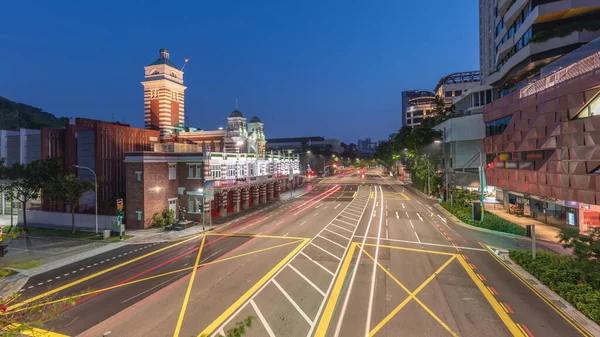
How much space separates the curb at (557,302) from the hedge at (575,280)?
23 centimetres

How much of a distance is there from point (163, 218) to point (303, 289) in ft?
79.5

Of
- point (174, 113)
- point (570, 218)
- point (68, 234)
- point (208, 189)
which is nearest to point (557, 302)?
point (570, 218)

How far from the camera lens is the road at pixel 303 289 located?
44.4 ft

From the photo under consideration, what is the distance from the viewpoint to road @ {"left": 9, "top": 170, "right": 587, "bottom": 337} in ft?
44.4

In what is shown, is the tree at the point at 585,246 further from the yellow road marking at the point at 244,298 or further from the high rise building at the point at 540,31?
the high rise building at the point at 540,31

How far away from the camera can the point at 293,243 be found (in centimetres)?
2697

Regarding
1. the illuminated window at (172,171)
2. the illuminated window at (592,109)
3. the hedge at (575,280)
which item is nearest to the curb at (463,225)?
the hedge at (575,280)

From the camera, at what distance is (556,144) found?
2636cm

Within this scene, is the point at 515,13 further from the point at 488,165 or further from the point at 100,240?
the point at 100,240

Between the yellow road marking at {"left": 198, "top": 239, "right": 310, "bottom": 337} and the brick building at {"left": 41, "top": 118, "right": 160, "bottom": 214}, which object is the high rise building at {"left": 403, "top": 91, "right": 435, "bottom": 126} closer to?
the brick building at {"left": 41, "top": 118, "right": 160, "bottom": 214}

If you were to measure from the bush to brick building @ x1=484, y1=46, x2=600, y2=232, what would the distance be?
39.5 metres

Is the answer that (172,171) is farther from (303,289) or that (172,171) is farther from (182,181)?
(303,289)

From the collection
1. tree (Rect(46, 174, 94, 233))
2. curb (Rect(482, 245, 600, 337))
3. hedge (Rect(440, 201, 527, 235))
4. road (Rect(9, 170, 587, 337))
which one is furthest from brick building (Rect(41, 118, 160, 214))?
hedge (Rect(440, 201, 527, 235))

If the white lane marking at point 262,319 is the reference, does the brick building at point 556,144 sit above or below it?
above
